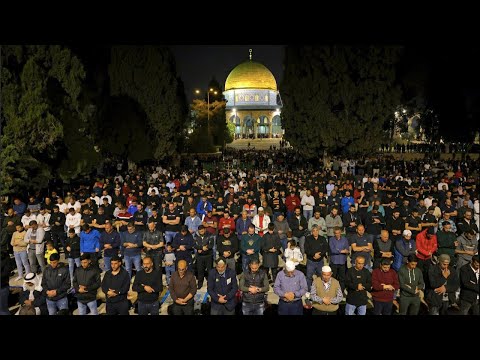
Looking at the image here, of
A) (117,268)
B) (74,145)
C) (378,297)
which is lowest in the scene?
(378,297)

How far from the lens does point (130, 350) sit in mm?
2914

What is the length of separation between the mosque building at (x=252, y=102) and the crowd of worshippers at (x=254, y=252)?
240 ft

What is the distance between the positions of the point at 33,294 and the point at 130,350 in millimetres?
4307

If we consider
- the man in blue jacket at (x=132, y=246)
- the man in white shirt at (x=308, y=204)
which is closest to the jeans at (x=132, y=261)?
the man in blue jacket at (x=132, y=246)

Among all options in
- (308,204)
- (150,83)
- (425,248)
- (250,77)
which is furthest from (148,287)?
A: (250,77)

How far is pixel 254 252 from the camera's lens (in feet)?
27.6

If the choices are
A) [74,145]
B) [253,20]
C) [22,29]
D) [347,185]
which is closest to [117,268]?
[22,29]

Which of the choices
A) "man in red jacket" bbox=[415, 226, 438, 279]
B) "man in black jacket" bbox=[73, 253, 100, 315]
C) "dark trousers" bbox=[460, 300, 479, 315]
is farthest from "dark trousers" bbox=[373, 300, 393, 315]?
"man in black jacket" bbox=[73, 253, 100, 315]

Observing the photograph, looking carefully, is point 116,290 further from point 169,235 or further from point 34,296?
point 169,235

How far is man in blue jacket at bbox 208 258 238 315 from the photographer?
622 cm

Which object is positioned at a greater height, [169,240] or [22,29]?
[22,29]

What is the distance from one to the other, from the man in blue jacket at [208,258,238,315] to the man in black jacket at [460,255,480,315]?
364 centimetres

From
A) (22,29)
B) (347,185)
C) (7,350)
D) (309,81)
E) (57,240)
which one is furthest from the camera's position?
(309,81)

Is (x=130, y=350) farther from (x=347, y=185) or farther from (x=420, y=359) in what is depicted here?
(x=347, y=185)
